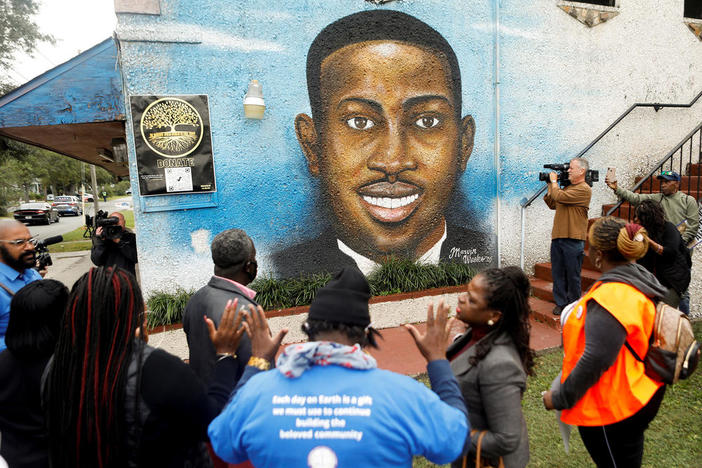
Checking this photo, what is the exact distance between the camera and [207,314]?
2.29m

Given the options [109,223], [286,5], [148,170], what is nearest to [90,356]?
[109,223]

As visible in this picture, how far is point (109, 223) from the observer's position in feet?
13.9

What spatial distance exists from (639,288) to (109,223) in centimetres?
439

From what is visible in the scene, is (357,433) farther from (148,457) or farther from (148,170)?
(148,170)

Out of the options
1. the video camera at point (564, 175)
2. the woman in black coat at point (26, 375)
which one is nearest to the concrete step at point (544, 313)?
the video camera at point (564, 175)

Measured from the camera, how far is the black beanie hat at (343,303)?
1.37 metres

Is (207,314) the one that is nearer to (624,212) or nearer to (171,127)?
(171,127)

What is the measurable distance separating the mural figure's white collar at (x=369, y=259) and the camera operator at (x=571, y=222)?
1.60m

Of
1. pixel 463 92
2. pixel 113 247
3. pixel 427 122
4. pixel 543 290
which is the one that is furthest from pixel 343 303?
pixel 463 92

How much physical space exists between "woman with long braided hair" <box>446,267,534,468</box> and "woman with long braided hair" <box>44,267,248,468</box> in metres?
1.05

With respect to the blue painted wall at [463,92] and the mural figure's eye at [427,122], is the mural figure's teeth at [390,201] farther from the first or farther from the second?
the mural figure's eye at [427,122]
